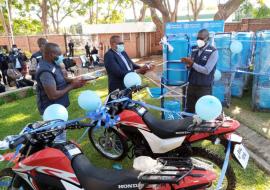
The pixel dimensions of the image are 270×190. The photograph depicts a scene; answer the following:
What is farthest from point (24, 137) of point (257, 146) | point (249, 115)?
point (249, 115)

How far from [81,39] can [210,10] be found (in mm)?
33387

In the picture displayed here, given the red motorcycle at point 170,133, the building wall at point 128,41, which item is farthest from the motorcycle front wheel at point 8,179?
the building wall at point 128,41

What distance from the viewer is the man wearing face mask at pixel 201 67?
410cm

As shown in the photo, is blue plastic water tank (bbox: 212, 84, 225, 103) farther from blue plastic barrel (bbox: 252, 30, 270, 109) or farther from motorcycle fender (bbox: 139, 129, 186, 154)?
motorcycle fender (bbox: 139, 129, 186, 154)

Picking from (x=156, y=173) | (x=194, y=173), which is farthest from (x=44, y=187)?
(x=194, y=173)

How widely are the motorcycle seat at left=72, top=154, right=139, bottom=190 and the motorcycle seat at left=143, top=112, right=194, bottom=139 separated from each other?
85cm

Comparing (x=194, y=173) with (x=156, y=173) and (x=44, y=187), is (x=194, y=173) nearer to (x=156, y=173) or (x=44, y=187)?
(x=156, y=173)

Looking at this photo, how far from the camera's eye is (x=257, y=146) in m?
4.23

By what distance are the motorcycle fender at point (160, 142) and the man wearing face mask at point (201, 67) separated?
1582 mm

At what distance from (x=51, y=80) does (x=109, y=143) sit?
1481 millimetres

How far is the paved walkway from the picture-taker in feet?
12.2

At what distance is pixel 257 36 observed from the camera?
5.94 meters

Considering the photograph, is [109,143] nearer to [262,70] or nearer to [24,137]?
[24,137]

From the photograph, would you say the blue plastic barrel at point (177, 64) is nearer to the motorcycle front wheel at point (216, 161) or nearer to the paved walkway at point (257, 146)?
the paved walkway at point (257, 146)
